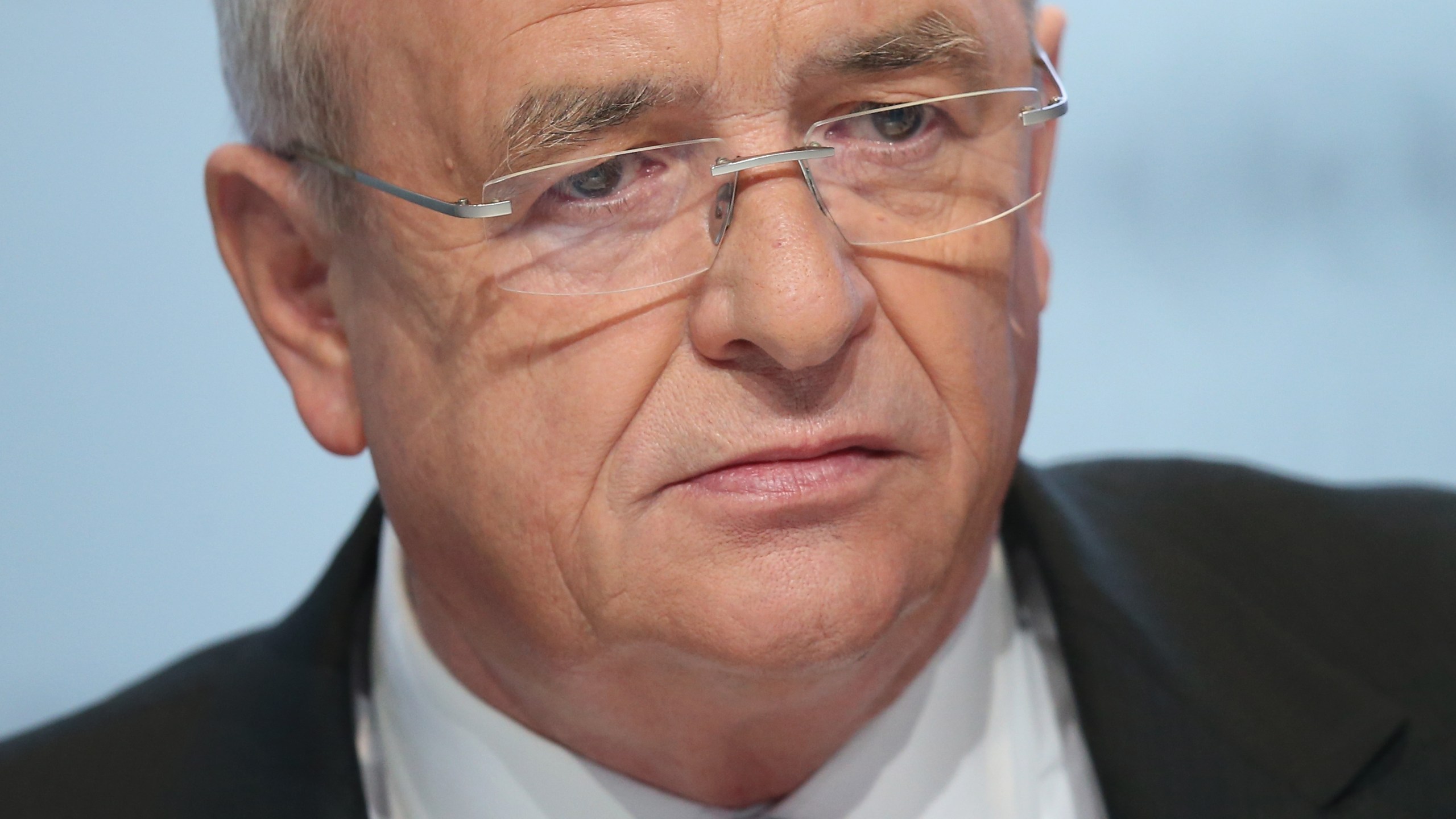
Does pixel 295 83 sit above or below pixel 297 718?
above

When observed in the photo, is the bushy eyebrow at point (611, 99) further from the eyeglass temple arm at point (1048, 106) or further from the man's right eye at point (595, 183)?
the eyeglass temple arm at point (1048, 106)

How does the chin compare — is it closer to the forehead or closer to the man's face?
the man's face

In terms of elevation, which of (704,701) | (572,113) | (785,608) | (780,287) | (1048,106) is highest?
(572,113)

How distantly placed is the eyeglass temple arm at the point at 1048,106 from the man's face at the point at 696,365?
113mm

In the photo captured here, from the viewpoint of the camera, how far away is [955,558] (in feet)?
6.31

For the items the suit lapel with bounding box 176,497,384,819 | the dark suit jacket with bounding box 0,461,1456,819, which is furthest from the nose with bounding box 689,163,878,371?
the suit lapel with bounding box 176,497,384,819

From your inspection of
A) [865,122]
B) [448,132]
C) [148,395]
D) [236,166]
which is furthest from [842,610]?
[148,395]

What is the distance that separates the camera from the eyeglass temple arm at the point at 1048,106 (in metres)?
1.96

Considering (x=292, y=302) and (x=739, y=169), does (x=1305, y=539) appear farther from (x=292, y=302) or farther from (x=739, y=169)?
(x=292, y=302)

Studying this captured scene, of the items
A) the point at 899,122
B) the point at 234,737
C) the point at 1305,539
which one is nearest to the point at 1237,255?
the point at 1305,539

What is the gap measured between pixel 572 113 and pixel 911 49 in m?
0.42

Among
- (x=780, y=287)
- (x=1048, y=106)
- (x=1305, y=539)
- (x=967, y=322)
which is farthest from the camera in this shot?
(x=1305, y=539)

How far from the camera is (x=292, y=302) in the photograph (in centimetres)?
212

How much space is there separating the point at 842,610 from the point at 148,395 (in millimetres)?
1423
